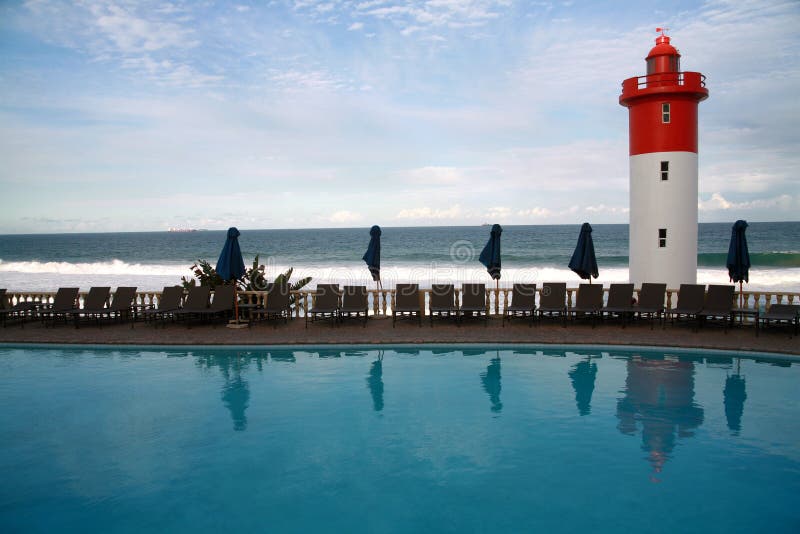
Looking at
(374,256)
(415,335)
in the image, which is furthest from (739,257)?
(374,256)

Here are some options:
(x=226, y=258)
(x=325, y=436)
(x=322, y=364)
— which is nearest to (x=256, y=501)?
(x=325, y=436)

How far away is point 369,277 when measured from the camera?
27.7 metres

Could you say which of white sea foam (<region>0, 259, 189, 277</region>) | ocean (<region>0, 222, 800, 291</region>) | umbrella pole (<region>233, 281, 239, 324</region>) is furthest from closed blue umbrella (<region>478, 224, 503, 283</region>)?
white sea foam (<region>0, 259, 189, 277</region>)

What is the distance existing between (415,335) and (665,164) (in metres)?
6.72

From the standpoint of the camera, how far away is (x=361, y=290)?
1152cm

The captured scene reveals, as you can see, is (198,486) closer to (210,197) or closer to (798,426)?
(798,426)

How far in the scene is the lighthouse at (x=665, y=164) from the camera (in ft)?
37.7

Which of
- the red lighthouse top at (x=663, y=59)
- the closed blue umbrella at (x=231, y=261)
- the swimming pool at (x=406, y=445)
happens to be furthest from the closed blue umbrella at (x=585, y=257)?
the closed blue umbrella at (x=231, y=261)

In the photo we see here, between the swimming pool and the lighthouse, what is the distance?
3.48m

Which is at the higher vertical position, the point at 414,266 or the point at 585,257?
the point at 414,266

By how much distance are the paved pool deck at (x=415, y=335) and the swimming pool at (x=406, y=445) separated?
0.66m

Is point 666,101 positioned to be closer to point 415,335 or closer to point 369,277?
point 415,335

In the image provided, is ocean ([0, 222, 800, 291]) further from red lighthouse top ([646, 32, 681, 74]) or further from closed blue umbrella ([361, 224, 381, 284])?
red lighthouse top ([646, 32, 681, 74])

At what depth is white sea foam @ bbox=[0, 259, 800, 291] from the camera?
24891mm
